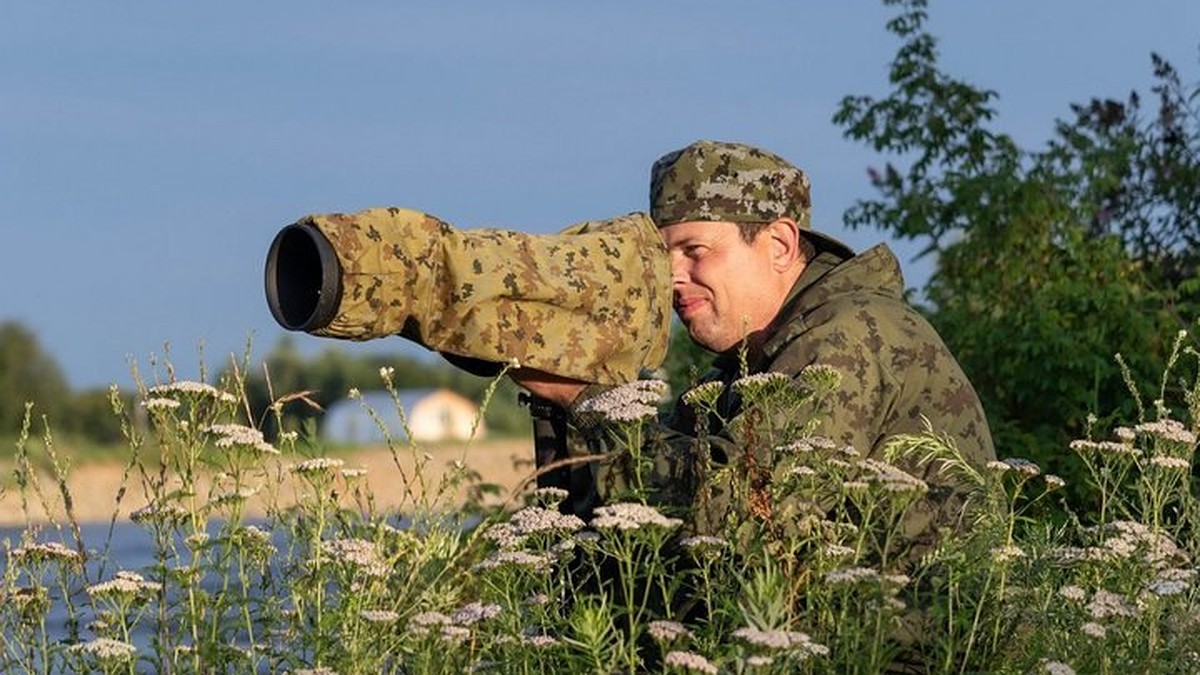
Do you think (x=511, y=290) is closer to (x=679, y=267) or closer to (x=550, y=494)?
(x=550, y=494)

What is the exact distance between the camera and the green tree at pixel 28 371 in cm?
6538

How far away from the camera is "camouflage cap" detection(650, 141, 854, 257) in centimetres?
550

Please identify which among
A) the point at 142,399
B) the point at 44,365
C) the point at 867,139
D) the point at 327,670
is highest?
the point at 867,139

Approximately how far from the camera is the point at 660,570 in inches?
165

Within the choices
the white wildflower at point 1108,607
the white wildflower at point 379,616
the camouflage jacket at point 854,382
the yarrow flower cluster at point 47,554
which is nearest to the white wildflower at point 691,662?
the white wildflower at point 379,616

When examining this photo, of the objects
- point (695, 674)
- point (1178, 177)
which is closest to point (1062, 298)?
point (1178, 177)

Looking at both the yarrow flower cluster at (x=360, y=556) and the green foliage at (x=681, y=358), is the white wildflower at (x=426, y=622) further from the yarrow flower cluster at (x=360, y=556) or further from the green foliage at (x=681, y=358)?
the green foliage at (x=681, y=358)

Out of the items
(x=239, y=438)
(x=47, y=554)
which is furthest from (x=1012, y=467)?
(x=47, y=554)

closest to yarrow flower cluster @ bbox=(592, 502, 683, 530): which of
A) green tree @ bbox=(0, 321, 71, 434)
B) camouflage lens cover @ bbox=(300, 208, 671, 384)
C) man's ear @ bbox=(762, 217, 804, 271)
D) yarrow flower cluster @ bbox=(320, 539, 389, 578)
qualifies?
yarrow flower cluster @ bbox=(320, 539, 389, 578)

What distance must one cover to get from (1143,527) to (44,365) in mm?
65865

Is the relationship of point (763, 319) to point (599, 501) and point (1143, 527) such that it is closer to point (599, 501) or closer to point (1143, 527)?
point (599, 501)

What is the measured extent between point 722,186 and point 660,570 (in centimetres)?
160

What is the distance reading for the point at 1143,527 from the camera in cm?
477

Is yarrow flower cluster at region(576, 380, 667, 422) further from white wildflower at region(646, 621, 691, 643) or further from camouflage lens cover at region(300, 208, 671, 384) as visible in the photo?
white wildflower at region(646, 621, 691, 643)
